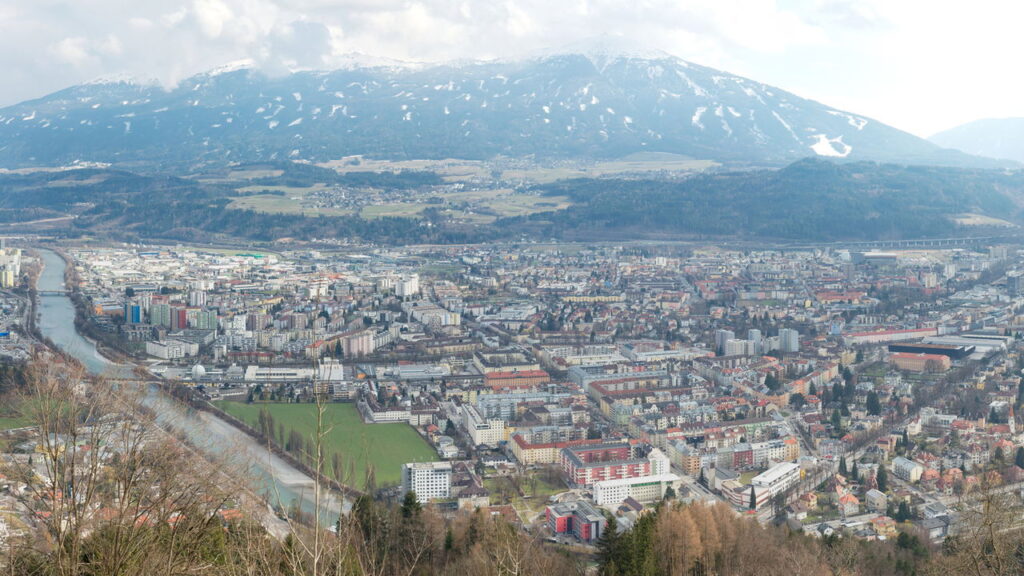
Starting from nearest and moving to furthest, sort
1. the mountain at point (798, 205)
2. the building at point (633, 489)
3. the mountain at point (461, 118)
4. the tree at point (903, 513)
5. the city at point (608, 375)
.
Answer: the tree at point (903, 513) < the building at point (633, 489) < the city at point (608, 375) < the mountain at point (798, 205) < the mountain at point (461, 118)

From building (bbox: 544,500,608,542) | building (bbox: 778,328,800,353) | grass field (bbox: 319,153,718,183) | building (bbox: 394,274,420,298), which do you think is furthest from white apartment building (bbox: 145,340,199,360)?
grass field (bbox: 319,153,718,183)

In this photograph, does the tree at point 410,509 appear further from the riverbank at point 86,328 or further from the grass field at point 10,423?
the riverbank at point 86,328

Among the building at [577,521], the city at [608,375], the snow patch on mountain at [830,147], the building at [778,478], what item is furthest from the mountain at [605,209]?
the building at [577,521]

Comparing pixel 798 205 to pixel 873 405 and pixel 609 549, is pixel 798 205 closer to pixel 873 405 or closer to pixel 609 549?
pixel 873 405

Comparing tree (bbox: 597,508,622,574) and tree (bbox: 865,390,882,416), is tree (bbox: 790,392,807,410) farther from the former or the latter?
tree (bbox: 597,508,622,574)

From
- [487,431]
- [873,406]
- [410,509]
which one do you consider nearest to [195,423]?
Result: [410,509]

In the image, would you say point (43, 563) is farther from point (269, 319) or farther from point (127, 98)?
point (127, 98)
